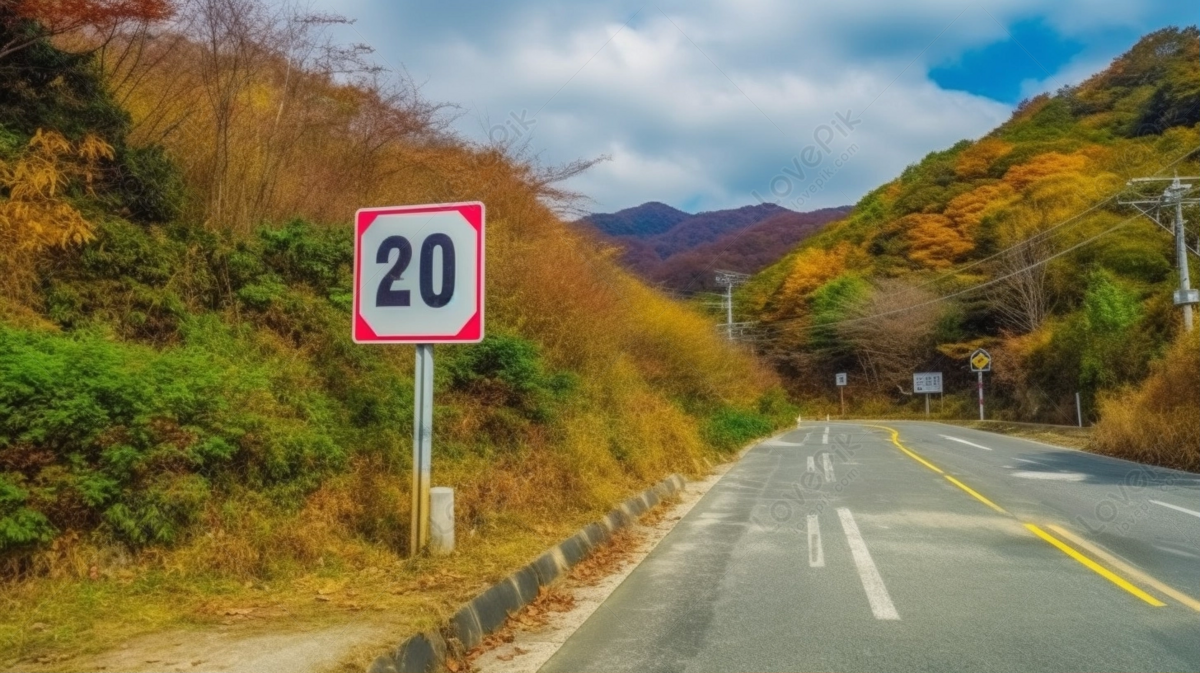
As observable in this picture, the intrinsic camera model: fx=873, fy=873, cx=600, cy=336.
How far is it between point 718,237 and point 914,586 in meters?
78.5

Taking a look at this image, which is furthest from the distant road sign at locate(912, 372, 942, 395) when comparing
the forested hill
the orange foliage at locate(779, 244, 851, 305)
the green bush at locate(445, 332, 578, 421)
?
the green bush at locate(445, 332, 578, 421)

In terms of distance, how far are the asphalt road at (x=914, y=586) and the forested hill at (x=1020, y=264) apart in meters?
20.9

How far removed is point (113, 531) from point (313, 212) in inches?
272

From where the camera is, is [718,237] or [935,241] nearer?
[935,241]

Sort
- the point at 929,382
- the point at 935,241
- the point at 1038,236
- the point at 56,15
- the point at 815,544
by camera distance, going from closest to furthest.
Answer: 1. the point at 56,15
2. the point at 815,544
3. the point at 1038,236
4. the point at 929,382
5. the point at 935,241

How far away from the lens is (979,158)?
6438cm

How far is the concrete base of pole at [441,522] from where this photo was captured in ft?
23.5

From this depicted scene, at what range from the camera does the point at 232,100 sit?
35.2 ft

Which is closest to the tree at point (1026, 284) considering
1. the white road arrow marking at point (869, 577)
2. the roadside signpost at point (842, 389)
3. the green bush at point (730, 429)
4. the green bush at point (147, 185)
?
the roadside signpost at point (842, 389)

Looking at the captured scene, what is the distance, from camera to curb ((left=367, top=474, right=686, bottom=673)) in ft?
15.9

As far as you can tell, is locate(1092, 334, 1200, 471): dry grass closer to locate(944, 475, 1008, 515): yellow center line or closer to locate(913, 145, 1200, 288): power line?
locate(944, 475, 1008, 515): yellow center line

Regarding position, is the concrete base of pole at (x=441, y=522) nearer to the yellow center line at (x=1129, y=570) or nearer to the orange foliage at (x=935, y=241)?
the yellow center line at (x=1129, y=570)

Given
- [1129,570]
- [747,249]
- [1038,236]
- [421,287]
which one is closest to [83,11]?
[421,287]

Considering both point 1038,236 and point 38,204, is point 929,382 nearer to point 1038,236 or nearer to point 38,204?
point 1038,236
